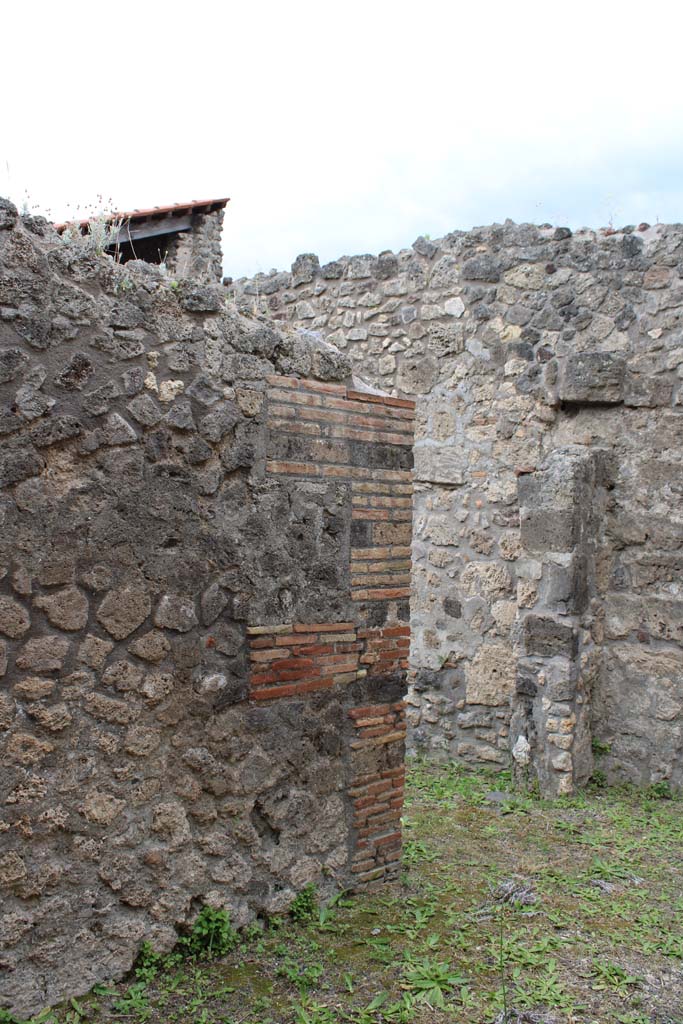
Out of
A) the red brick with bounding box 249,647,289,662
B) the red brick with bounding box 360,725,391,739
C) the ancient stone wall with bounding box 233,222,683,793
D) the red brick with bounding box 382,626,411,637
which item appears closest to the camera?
the red brick with bounding box 249,647,289,662

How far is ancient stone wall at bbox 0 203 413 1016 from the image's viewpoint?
2.85m

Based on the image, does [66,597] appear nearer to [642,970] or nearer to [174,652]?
[174,652]

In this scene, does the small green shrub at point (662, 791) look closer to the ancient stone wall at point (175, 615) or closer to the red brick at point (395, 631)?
the ancient stone wall at point (175, 615)

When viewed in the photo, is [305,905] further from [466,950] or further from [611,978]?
[611,978]

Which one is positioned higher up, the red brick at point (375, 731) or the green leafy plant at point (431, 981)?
the red brick at point (375, 731)

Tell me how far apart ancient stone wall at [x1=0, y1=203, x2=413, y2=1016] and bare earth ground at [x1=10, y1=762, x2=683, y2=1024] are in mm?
151

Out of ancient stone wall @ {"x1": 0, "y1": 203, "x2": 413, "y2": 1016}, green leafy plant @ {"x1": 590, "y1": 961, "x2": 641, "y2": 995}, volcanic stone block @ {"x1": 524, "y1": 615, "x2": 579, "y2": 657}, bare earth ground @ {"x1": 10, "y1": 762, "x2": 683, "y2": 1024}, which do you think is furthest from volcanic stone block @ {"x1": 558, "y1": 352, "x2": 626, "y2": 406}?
green leafy plant @ {"x1": 590, "y1": 961, "x2": 641, "y2": 995}

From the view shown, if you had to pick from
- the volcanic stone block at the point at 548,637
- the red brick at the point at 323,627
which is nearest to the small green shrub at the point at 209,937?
the red brick at the point at 323,627

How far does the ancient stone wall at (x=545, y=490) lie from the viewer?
18.6ft

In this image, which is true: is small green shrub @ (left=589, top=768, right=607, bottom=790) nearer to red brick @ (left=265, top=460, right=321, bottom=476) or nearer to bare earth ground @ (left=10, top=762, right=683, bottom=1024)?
bare earth ground @ (left=10, top=762, right=683, bottom=1024)

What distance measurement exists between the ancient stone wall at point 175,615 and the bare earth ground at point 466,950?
5.9 inches

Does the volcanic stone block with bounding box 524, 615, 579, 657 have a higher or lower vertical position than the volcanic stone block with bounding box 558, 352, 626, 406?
lower

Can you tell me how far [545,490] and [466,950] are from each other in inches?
121

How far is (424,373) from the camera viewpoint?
6555 mm
